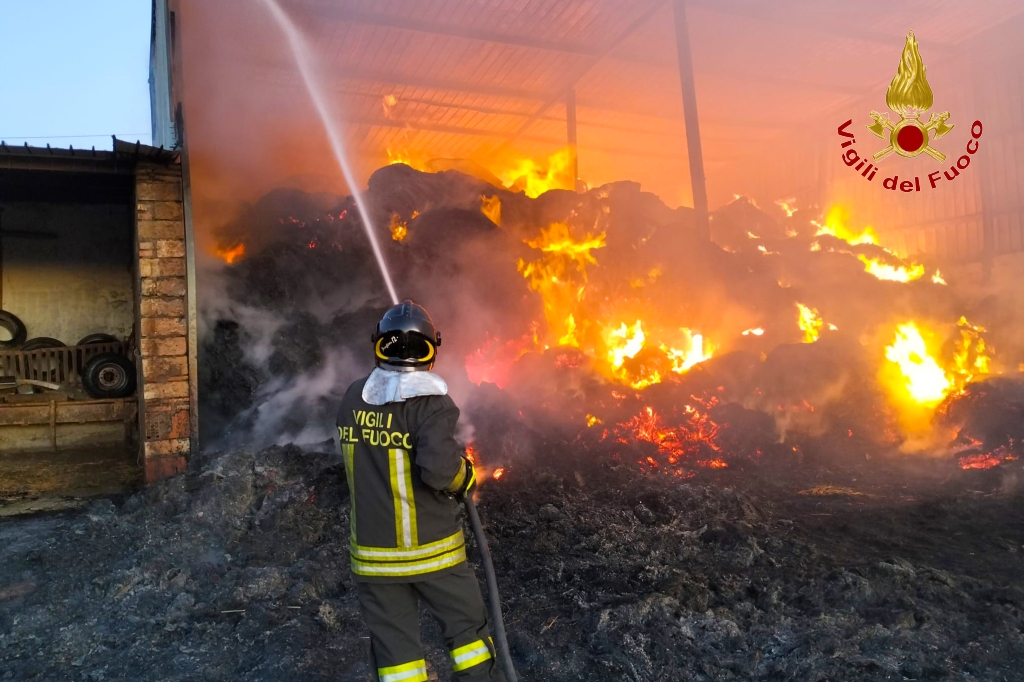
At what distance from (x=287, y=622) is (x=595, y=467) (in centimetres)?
343

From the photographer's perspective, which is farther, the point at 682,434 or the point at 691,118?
the point at 691,118

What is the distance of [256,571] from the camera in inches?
169

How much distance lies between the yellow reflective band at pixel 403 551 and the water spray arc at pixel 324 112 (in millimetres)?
5626

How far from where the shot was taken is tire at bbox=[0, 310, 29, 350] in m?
9.06

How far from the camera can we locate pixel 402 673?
2486 millimetres

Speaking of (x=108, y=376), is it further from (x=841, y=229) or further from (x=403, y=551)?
(x=841, y=229)

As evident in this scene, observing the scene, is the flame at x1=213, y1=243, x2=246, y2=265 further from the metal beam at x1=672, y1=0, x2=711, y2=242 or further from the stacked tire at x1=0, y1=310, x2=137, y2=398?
the metal beam at x1=672, y1=0, x2=711, y2=242

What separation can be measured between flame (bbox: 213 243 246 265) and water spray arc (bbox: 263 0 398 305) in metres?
1.50

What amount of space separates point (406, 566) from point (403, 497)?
26cm

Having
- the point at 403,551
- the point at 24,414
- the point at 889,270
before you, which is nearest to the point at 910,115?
the point at 889,270

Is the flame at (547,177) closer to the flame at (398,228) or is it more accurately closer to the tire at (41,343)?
the flame at (398,228)

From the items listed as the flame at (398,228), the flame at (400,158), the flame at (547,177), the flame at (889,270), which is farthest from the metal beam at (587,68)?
the flame at (889,270)

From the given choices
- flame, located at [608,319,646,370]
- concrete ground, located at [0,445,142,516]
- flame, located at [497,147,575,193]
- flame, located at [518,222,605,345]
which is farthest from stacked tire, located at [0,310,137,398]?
flame, located at [497,147,575,193]

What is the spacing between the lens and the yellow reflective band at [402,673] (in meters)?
2.48
